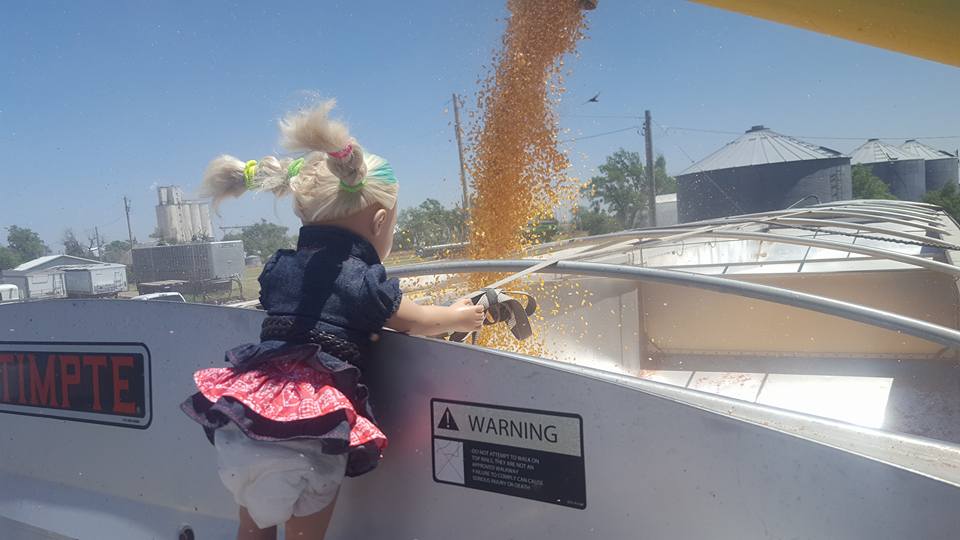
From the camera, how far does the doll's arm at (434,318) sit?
1653 millimetres

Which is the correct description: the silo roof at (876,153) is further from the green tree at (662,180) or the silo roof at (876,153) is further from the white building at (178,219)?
the white building at (178,219)

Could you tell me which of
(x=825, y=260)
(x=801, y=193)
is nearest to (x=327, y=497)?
(x=825, y=260)

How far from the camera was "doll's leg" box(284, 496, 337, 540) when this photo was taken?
4.98ft

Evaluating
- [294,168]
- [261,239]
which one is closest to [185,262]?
[261,239]

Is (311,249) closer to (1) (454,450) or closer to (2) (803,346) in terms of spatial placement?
(1) (454,450)

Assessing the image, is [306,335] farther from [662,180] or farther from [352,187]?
[662,180]

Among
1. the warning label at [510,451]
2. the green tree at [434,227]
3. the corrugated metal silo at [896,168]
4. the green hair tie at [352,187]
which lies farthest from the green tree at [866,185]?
the warning label at [510,451]

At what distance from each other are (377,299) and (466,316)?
313 millimetres

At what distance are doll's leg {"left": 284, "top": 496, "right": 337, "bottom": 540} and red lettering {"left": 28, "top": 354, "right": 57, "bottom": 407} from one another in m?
1.16

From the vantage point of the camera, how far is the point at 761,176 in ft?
48.7

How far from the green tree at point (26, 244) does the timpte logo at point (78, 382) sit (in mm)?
1453

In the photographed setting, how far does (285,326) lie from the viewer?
156 centimetres

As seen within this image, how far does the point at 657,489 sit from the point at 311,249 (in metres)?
0.98

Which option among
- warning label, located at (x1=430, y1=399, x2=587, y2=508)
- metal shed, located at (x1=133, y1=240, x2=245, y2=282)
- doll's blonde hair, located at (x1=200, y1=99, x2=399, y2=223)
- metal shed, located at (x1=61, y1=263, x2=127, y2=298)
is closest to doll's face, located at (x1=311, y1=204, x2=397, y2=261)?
doll's blonde hair, located at (x1=200, y1=99, x2=399, y2=223)
